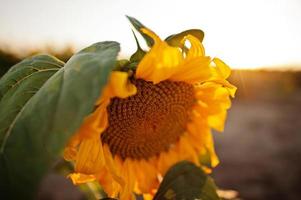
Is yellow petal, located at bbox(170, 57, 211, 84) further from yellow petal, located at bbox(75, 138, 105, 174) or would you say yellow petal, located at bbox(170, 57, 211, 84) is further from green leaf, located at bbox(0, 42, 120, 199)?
green leaf, located at bbox(0, 42, 120, 199)

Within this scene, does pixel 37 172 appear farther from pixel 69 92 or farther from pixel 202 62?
pixel 202 62

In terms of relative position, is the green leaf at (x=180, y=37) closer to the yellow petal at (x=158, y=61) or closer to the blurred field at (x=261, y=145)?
the yellow petal at (x=158, y=61)

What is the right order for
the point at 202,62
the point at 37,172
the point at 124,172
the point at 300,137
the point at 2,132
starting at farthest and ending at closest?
the point at 300,137 < the point at 124,172 < the point at 202,62 < the point at 2,132 < the point at 37,172

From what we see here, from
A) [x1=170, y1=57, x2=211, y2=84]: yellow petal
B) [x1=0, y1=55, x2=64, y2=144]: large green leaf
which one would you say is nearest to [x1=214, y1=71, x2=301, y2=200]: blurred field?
[x1=170, y1=57, x2=211, y2=84]: yellow petal

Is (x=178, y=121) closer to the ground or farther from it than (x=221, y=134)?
farther from it

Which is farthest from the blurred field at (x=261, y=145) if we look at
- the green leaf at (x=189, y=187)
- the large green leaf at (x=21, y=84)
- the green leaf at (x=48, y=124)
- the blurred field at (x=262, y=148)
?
the green leaf at (x=48, y=124)

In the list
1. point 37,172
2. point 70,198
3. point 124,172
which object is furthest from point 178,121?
point 70,198
